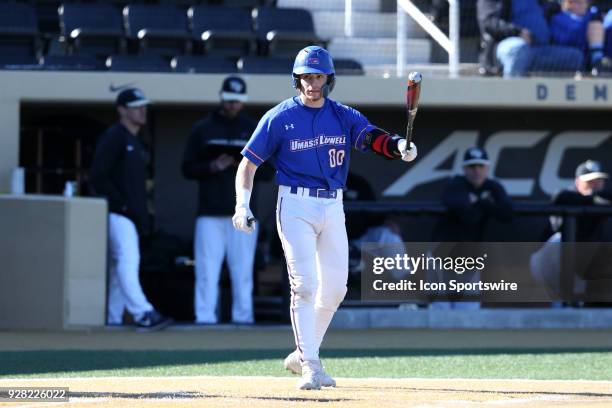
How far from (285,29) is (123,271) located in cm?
415

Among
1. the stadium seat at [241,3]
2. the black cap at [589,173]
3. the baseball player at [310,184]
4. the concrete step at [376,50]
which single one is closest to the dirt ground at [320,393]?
the baseball player at [310,184]

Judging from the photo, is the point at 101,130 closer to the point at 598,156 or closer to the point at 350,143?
the point at 598,156

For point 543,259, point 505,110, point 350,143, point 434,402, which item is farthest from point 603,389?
point 505,110

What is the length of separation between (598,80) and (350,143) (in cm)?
713

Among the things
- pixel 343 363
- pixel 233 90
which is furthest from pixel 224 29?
pixel 343 363

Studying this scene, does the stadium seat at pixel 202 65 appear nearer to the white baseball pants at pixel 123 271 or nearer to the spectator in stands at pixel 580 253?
the white baseball pants at pixel 123 271

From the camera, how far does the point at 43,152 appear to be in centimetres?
1387

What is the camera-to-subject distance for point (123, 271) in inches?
426

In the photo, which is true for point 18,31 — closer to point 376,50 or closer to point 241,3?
point 241,3

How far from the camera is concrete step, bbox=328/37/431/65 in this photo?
1408 cm

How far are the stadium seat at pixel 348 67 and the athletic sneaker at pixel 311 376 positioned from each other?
22.3 ft

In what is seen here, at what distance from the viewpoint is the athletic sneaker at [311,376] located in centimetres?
657

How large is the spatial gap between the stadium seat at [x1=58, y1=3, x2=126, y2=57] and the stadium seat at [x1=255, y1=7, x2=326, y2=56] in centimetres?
149

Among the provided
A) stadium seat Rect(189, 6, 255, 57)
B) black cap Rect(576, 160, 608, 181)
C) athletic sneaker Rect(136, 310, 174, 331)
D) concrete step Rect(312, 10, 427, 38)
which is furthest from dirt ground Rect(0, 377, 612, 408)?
concrete step Rect(312, 10, 427, 38)
